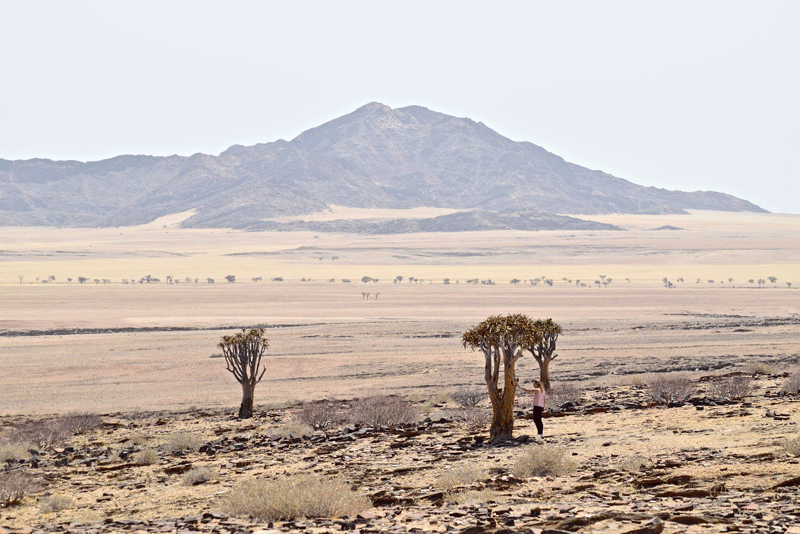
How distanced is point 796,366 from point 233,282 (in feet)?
228

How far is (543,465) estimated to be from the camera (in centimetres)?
998

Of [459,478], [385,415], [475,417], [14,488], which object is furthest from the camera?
[385,415]

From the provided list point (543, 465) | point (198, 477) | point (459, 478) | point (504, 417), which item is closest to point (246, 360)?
point (198, 477)

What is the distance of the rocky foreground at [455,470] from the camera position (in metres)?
7.59

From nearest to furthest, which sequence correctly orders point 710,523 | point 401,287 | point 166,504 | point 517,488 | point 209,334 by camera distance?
point 710,523 < point 517,488 < point 166,504 < point 209,334 < point 401,287

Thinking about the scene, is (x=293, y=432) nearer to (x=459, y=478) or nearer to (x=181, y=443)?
(x=181, y=443)

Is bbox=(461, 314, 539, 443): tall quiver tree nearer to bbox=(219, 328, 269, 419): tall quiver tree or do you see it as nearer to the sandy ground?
bbox=(219, 328, 269, 419): tall quiver tree

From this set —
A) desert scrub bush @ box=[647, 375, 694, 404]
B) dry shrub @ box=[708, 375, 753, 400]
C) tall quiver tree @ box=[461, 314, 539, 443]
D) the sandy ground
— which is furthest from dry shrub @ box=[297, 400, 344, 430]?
dry shrub @ box=[708, 375, 753, 400]

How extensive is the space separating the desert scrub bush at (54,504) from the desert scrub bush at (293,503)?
264cm

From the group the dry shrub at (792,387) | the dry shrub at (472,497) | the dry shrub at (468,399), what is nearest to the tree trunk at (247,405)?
the dry shrub at (468,399)

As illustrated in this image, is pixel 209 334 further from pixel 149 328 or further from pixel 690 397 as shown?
pixel 690 397

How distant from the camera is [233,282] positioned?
8669cm

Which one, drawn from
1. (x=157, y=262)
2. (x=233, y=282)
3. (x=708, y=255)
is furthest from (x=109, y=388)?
(x=708, y=255)

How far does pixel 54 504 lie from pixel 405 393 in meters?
14.1
